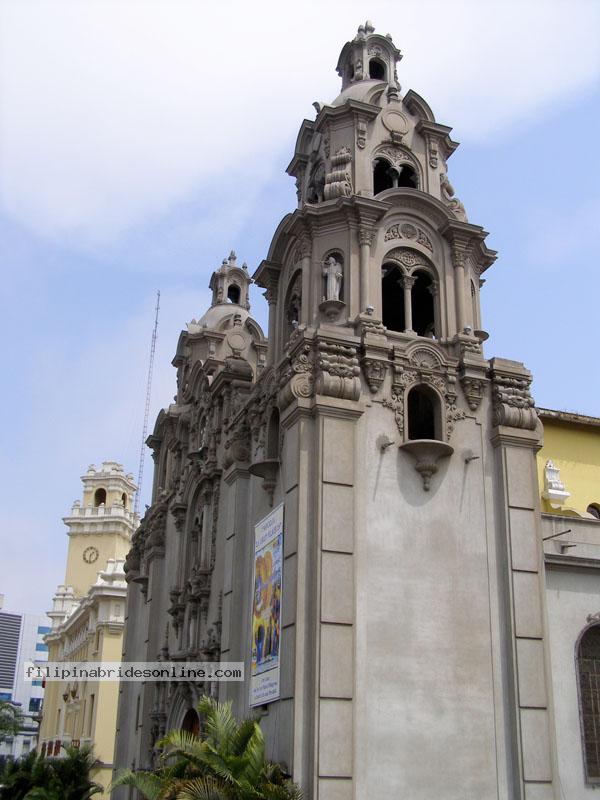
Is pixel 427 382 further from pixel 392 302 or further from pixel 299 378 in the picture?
pixel 392 302

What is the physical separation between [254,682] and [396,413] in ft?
24.0

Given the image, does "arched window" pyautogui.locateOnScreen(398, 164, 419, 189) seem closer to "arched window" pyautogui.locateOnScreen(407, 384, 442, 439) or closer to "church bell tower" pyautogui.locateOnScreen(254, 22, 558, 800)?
"church bell tower" pyautogui.locateOnScreen(254, 22, 558, 800)

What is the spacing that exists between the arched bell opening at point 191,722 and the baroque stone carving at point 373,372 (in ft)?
38.5

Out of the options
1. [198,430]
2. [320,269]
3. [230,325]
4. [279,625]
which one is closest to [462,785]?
[279,625]

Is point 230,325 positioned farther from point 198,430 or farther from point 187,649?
point 187,649

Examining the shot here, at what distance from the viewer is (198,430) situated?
3425 centimetres

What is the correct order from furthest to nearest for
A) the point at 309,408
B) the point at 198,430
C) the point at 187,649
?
the point at 198,430, the point at 187,649, the point at 309,408

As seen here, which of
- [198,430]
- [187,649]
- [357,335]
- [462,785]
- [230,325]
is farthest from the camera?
[230,325]

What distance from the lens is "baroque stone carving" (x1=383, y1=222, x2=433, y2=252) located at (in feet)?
85.7

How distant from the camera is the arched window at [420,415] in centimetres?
2441

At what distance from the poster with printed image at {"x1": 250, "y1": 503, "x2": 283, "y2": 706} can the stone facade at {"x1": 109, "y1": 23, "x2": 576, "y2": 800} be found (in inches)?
17.8

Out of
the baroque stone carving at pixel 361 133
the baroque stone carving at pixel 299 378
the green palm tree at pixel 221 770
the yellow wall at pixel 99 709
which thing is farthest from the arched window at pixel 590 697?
the yellow wall at pixel 99 709

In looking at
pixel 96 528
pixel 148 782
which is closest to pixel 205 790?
pixel 148 782

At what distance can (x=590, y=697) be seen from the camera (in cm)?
2356
